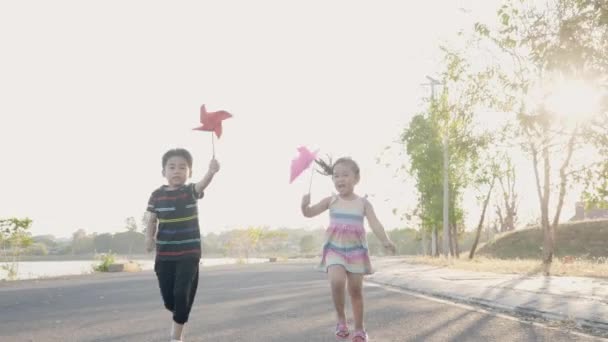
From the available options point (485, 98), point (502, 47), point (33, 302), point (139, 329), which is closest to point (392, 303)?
point (139, 329)

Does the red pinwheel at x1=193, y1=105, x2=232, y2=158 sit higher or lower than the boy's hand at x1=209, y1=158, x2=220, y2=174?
higher

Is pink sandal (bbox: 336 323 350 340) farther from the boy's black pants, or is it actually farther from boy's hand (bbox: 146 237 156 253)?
boy's hand (bbox: 146 237 156 253)

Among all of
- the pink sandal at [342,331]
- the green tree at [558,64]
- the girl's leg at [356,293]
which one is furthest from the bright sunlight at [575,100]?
the pink sandal at [342,331]

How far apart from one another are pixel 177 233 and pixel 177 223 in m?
0.09

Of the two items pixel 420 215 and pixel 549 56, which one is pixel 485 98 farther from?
pixel 420 215

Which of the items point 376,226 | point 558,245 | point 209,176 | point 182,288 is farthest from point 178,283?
point 558,245

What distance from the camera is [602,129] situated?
498 inches

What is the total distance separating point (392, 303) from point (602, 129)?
629cm

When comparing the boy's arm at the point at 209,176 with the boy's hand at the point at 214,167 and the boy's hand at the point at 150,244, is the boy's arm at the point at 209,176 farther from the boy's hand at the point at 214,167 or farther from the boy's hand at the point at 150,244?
the boy's hand at the point at 150,244

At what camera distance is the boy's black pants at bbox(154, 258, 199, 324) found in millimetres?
5617

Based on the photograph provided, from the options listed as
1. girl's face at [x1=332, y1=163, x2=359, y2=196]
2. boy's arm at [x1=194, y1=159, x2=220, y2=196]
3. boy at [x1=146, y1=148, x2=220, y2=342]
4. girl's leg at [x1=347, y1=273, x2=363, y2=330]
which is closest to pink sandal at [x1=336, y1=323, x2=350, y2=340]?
girl's leg at [x1=347, y1=273, x2=363, y2=330]

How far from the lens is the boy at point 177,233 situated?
563 centimetres

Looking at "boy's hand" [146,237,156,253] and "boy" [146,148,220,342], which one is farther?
"boy's hand" [146,237,156,253]

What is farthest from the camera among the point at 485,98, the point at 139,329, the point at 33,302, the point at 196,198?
the point at 485,98
